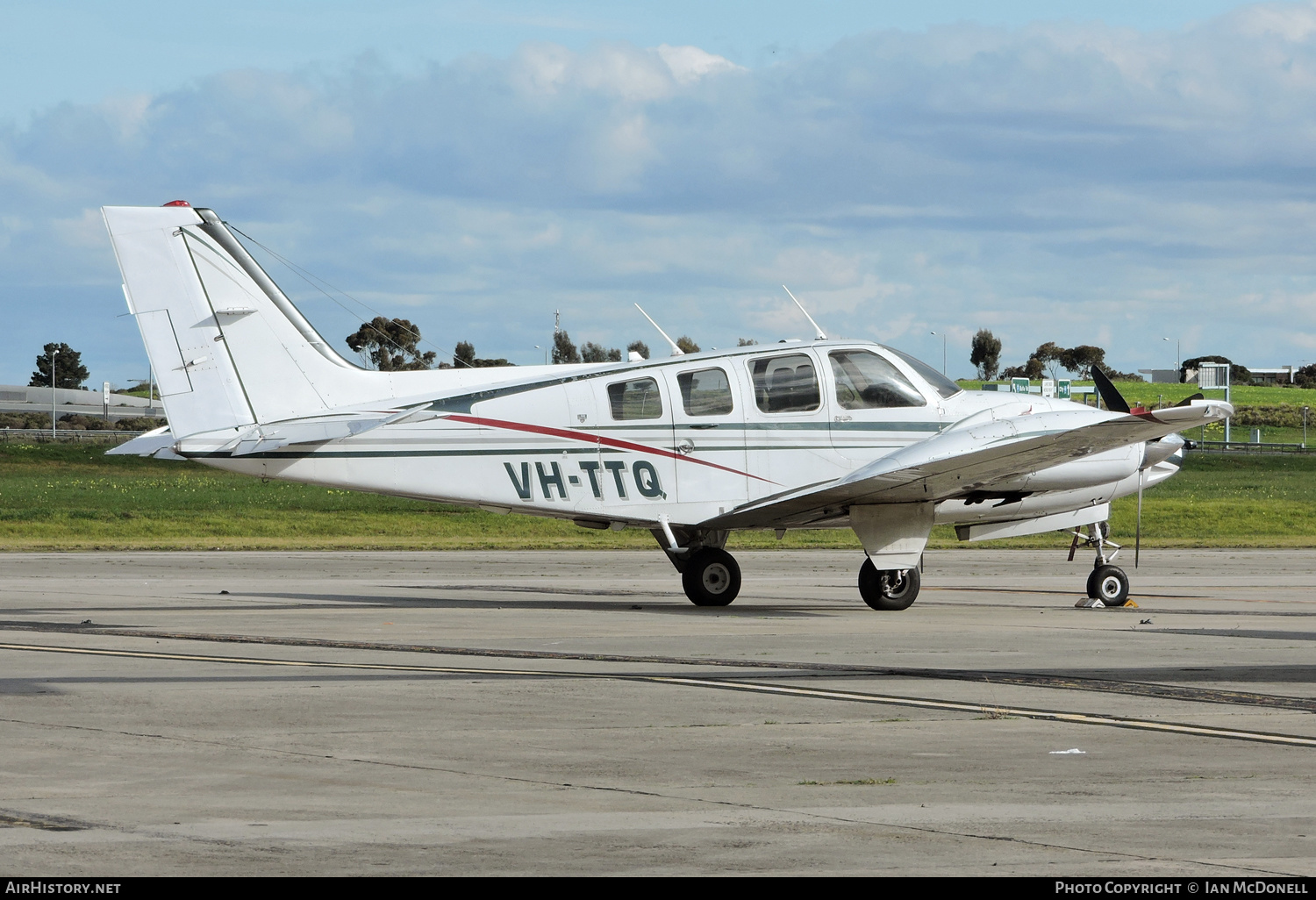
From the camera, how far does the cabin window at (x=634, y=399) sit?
1761cm

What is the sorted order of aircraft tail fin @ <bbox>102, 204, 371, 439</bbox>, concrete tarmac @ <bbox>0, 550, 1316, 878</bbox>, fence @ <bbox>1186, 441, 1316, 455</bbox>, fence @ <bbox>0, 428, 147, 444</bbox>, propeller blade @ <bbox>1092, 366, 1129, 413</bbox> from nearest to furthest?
concrete tarmac @ <bbox>0, 550, 1316, 878</bbox>
aircraft tail fin @ <bbox>102, 204, 371, 439</bbox>
propeller blade @ <bbox>1092, 366, 1129, 413</bbox>
fence @ <bbox>0, 428, 147, 444</bbox>
fence @ <bbox>1186, 441, 1316, 455</bbox>

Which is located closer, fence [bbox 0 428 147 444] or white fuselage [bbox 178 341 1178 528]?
white fuselage [bbox 178 341 1178 528]

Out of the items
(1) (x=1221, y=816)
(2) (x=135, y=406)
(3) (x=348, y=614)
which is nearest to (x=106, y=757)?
(1) (x=1221, y=816)

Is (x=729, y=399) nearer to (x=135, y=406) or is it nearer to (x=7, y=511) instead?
(x=7, y=511)

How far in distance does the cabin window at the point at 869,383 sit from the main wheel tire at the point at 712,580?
2606 mm

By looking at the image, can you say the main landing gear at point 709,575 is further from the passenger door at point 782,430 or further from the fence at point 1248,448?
the fence at point 1248,448

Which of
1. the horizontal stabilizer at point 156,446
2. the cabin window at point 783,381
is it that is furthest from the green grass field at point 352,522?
the cabin window at point 783,381

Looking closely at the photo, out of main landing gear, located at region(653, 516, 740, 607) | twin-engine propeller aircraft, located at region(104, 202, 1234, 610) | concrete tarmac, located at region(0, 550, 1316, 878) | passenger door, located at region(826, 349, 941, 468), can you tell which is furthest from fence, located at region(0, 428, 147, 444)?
passenger door, located at region(826, 349, 941, 468)

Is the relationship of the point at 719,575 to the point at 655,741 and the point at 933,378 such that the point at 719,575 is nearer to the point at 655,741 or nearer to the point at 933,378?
the point at 933,378

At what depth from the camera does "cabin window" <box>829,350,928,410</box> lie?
699 inches

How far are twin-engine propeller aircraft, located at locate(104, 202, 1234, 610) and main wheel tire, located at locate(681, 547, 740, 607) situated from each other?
538 millimetres

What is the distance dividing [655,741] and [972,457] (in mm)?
8793

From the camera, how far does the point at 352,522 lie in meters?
42.6

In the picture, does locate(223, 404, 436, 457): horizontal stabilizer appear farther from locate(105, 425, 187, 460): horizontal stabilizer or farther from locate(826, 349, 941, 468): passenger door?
locate(826, 349, 941, 468): passenger door
